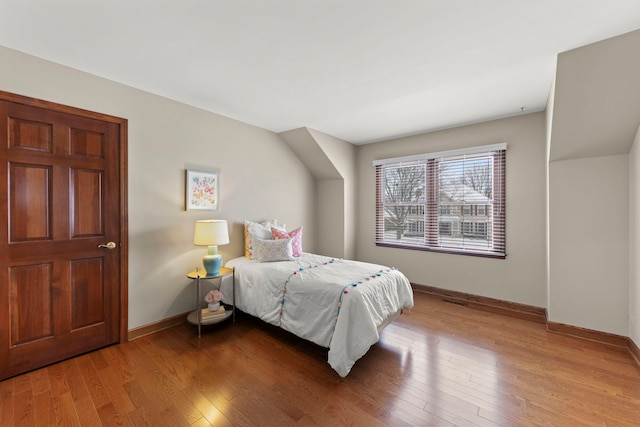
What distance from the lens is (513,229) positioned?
3.41 meters

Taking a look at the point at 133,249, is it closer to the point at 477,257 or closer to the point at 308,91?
the point at 308,91

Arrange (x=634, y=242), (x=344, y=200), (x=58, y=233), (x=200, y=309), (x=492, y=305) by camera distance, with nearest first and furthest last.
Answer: (x=58, y=233), (x=634, y=242), (x=200, y=309), (x=492, y=305), (x=344, y=200)

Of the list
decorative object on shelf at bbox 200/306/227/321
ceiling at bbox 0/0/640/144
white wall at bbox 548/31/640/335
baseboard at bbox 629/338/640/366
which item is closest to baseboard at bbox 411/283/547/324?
white wall at bbox 548/31/640/335

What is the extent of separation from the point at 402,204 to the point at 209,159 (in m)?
2.98

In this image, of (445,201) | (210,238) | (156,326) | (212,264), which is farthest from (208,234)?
(445,201)

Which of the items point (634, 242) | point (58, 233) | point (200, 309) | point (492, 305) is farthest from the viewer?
point (492, 305)

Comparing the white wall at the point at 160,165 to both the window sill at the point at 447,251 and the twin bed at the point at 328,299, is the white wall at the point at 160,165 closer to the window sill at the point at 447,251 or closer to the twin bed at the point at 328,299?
the twin bed at the point at 328,299

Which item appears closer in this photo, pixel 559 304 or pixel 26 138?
pixel 26 138

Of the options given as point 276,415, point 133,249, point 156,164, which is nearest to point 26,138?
point 156,164

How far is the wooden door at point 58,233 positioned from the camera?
6.74 ft

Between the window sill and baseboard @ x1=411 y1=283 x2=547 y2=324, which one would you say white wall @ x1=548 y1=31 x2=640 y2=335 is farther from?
the window sill

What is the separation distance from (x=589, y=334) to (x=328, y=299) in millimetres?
2684

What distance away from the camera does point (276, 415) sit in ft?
5.58

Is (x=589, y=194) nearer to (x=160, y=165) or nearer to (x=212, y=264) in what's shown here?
(x=212, y=264)
